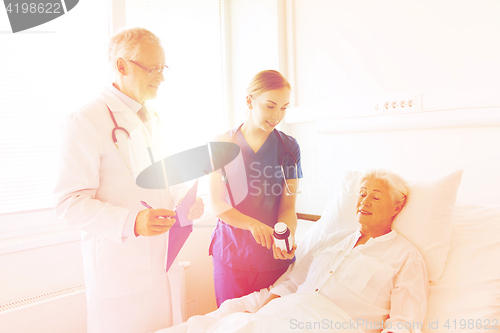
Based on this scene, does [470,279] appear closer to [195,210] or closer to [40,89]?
[195,210]

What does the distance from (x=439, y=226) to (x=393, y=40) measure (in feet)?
2.96

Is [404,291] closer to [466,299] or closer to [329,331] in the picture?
[466,299]

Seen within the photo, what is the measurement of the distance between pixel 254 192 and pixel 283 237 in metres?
0.22

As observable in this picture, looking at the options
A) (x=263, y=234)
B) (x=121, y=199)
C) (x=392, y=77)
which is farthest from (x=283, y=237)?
→ (x=392, y=77)

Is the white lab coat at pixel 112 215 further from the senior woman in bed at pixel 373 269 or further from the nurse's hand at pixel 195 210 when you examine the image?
the senior woman in bed at pixel 373 269

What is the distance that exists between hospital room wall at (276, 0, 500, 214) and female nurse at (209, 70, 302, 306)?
0.43 m

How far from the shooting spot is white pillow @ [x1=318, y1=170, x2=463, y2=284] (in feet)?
4.08

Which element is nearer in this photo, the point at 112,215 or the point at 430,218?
the point at 112,215

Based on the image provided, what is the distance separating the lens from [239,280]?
1382 mm

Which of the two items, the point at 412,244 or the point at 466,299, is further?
the point at 412,244

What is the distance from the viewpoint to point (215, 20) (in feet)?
7.57

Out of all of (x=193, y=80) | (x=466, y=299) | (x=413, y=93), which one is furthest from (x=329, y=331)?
(x=193, y=80)

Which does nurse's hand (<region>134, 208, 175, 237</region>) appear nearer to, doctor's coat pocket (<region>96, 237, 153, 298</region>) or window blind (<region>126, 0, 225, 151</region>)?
doctor's coat pocket (<region>96, 237, 153, 298</region>)

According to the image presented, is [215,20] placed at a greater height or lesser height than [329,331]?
greater
